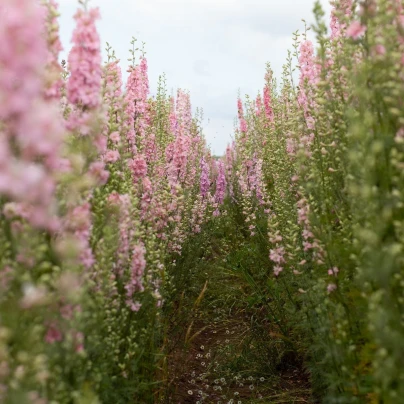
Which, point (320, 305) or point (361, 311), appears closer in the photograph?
point (361, 311)

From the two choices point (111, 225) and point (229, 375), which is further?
point (229, 375)

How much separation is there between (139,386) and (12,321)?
164 centimetres

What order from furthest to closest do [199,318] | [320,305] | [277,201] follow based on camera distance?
[199,318] → [277,201] → [320,305]

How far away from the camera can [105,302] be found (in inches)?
116

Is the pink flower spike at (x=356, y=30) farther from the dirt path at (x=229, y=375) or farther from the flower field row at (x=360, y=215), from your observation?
the dirt path at (x=229, y=375)

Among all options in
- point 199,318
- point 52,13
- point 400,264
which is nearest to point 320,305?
point 400,264

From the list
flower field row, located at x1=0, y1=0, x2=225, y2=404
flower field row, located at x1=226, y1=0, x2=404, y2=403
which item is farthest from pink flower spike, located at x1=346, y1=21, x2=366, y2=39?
flower field row, located at x1=0, y1=0, x2=225, y2=404

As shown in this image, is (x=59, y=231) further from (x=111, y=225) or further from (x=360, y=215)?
(x=360, y=215)

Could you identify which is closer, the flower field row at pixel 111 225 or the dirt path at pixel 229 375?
the flower field row at pixel 111 225

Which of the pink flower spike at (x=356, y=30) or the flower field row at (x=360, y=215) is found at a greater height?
the pink flower spike at (x=356, y=30)

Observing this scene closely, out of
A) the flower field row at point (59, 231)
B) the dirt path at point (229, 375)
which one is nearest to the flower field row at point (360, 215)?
the dirt path at point (229, 375)

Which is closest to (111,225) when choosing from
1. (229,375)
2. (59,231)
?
(59,231)

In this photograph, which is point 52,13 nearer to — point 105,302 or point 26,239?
point 26,239

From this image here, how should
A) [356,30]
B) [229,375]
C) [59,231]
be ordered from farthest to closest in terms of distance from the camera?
[229,375] < [356,30] < [59,231]
